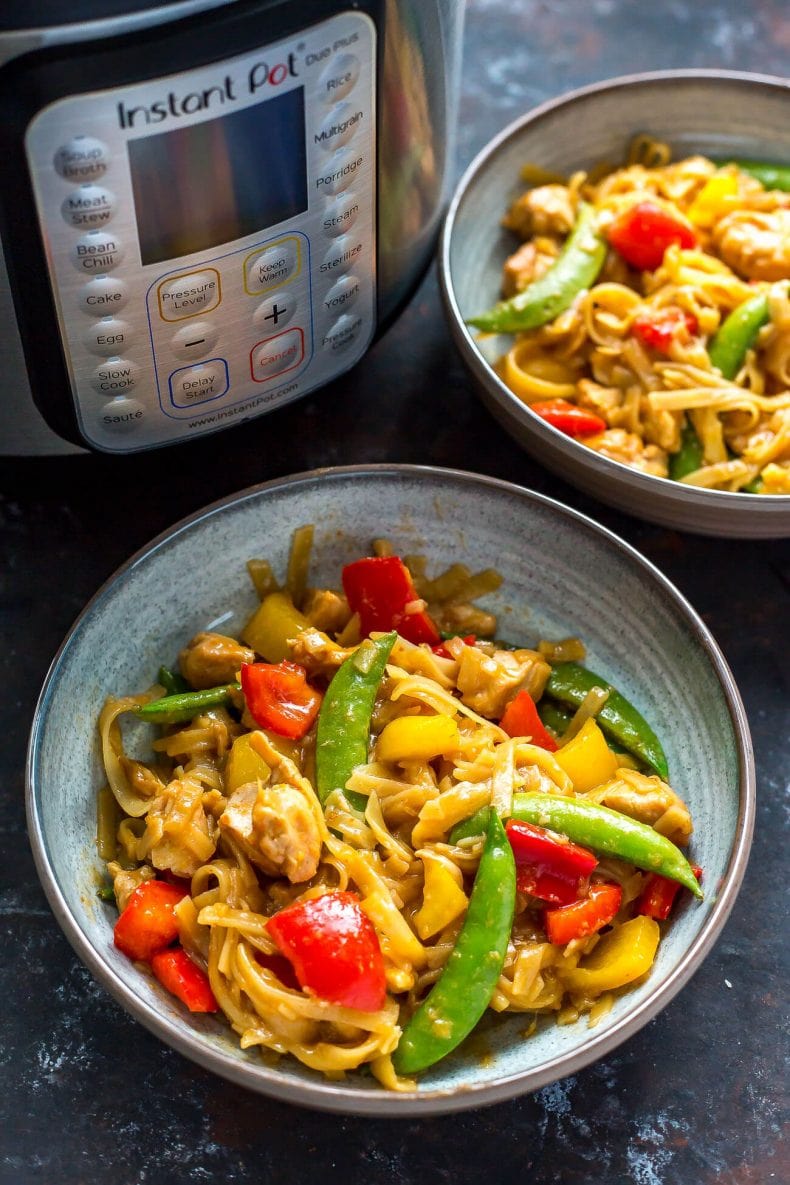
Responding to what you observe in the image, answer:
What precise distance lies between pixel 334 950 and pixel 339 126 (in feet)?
2.73

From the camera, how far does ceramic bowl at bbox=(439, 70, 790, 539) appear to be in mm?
1666

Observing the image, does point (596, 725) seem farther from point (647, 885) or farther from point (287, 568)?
point (287, 568)

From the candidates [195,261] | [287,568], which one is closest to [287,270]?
[195,261]

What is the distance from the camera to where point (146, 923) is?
4.23 ft

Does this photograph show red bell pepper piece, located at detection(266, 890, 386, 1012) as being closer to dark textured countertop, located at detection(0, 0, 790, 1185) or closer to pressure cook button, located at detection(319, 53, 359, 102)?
dark textured countertop, located at detection(0, 0, 790, 1185)

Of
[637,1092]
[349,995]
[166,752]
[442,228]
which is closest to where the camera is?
[349,995]

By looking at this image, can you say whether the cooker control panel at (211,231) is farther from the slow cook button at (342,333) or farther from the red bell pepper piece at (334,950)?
the red bell pepper piece at (334,950)

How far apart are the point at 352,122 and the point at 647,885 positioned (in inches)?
34.0

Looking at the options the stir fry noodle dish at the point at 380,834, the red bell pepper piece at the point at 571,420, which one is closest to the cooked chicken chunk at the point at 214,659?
the stir fry noodle dish at the point at 380,834

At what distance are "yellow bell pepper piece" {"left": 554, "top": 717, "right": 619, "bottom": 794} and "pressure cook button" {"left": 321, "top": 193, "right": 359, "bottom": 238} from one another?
0.64 metres

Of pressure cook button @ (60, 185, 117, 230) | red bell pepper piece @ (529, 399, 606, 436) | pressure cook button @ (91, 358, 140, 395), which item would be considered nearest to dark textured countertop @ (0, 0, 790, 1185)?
red bell pepper piece @ (529, 399, 606, 436)

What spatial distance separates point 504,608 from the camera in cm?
164

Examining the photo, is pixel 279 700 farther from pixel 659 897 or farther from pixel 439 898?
pixel 659 897

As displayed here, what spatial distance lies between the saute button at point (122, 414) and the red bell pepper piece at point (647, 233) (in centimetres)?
82
